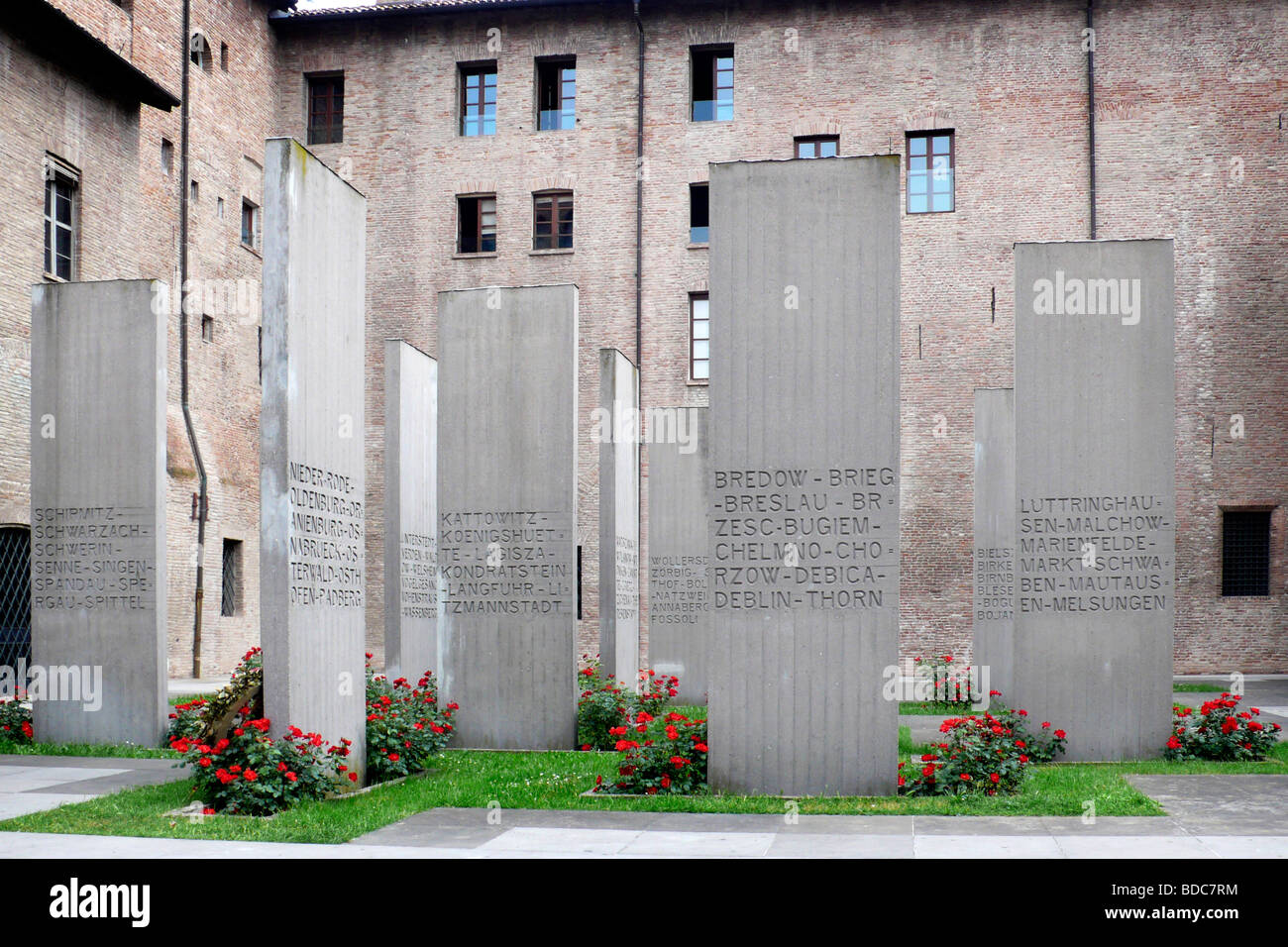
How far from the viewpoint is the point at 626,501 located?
20875 millimetres

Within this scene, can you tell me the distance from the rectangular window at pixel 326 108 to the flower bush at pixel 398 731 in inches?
951

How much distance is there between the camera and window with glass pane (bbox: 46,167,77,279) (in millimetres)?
→ 24859

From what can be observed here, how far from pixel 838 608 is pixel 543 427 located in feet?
17.5

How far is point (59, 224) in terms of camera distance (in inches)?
995

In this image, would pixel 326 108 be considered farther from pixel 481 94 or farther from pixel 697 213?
pixel 697 213

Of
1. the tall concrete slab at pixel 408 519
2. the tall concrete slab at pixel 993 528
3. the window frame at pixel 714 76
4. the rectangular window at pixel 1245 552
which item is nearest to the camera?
the tall concrete slab at pixel 408 519

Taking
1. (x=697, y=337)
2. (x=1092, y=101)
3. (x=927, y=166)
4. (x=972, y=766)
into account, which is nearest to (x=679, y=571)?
(x=697, y=337)

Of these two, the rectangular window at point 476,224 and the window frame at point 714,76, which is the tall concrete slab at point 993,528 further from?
the rectangular window at point 476,224

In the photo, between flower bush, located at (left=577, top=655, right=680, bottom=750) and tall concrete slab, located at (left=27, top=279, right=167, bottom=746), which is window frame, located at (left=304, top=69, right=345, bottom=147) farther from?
A: flower bush, located at (left=577, top=655, right=680, bottom=750)

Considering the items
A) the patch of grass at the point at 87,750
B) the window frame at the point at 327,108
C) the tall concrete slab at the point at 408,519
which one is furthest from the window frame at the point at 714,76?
the patch of grass at the point at 87,750

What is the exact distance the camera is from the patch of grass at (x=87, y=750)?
14156mm

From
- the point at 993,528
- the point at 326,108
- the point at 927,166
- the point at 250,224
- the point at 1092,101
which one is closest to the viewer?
the point at 993,528

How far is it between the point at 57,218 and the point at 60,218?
0.37ft

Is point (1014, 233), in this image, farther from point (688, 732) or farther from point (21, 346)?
point (688, 732)
